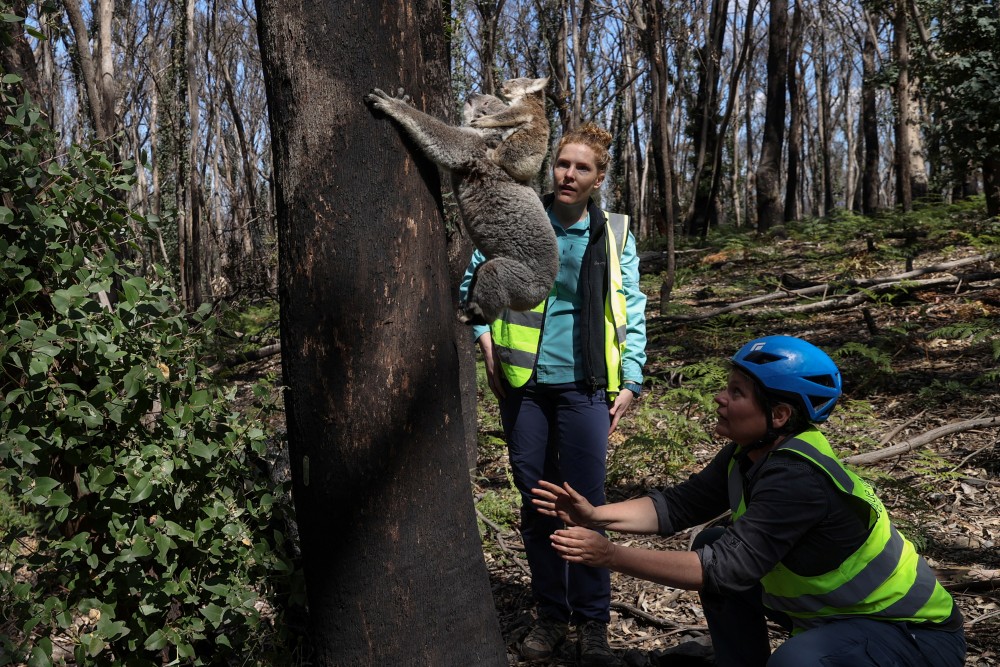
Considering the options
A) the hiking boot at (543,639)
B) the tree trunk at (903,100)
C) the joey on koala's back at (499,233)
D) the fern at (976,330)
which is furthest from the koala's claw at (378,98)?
the tree trunk at (903,100)

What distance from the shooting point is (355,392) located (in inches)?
106

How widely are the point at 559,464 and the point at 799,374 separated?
1.45m

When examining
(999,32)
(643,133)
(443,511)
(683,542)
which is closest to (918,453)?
(683,542)

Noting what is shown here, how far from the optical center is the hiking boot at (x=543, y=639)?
3.79 m

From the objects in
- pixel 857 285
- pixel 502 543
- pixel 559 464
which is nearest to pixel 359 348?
pixel 559 464

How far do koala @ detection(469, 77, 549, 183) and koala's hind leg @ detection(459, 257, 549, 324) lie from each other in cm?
57

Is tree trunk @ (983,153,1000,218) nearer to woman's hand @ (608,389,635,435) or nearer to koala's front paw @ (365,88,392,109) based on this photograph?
woman's hand @ (608,389,635,435)

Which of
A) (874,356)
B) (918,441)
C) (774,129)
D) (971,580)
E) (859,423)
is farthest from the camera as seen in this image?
(774,129)

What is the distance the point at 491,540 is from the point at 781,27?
1863 cm

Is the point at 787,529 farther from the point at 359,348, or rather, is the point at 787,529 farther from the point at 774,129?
the point at 774,129

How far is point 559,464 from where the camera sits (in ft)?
12.9

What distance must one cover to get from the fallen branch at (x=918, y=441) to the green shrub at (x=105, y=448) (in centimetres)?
451

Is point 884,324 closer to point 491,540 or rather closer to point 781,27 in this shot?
point 491,540

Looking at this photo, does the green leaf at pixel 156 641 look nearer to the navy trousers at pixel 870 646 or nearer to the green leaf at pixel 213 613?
the green leaf at pixel 213 613
